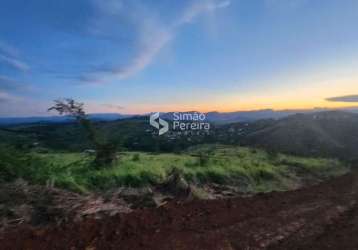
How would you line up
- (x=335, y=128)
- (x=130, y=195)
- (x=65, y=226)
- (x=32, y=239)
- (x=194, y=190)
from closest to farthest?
(x=32, y=239) < (x=65, y=226) < (x=130, y=195) < (x=194, y=190) < (x=335, y=128)

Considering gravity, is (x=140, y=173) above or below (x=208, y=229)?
above

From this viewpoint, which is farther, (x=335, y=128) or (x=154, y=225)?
(x=335, y=128)

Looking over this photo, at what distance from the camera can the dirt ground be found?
820 cm

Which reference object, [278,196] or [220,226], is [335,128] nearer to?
[278,196]

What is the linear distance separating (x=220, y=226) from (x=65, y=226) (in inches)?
156

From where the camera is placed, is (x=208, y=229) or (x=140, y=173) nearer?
(x=208, y=229)

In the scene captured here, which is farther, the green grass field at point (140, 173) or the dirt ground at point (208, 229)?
the green grass field at point (140, 173)

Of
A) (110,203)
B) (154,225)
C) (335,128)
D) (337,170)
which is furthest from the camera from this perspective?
(335,128)

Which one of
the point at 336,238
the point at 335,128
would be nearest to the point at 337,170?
the point at 336,238

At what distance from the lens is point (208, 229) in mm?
9461

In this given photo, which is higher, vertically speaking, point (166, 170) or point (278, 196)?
point (166, 170)

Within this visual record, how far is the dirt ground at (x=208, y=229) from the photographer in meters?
8.20

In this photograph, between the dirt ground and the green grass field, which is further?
the green grass field

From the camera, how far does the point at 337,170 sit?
76.3 feet
